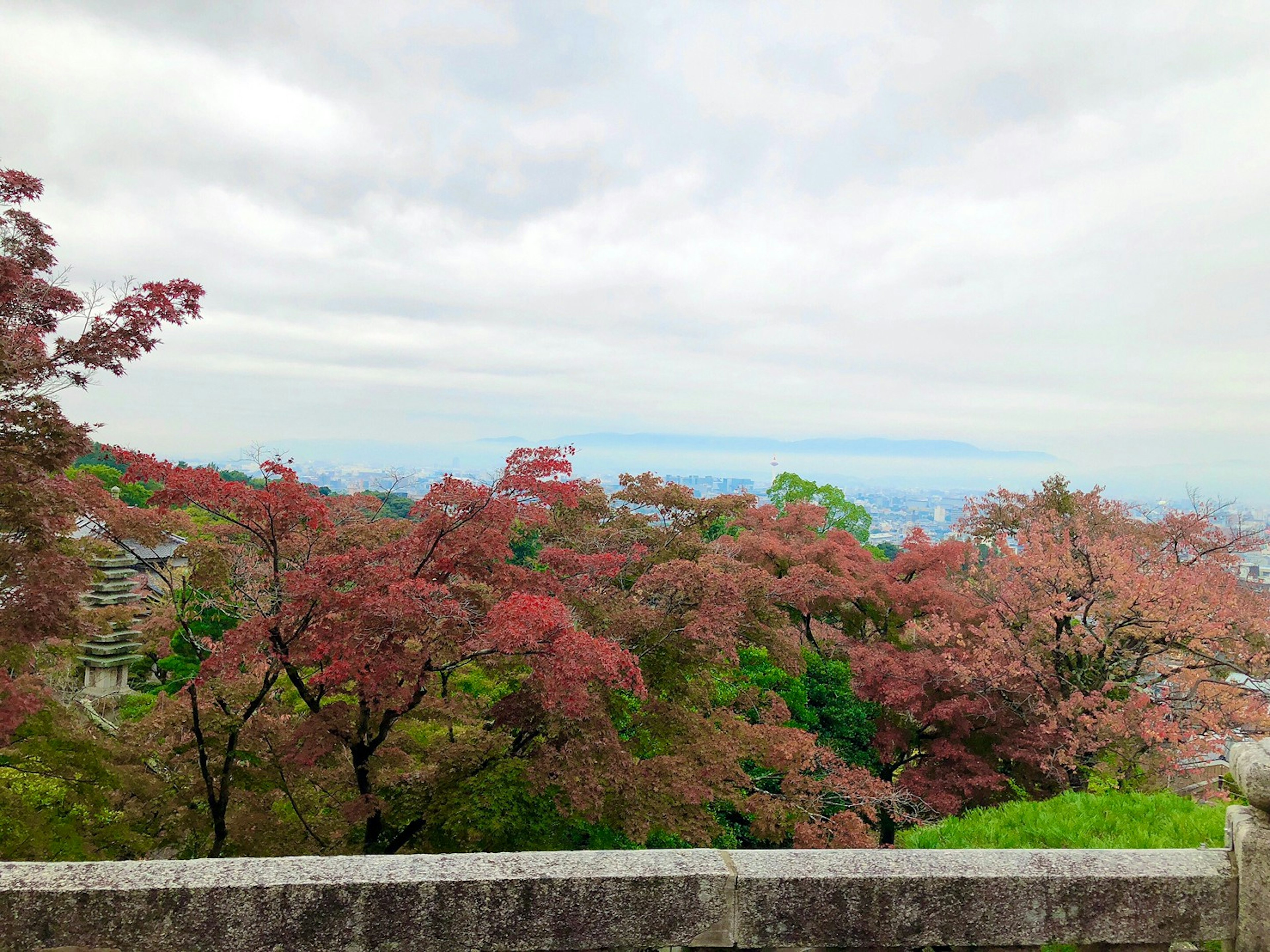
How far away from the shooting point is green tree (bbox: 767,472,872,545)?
2859cm

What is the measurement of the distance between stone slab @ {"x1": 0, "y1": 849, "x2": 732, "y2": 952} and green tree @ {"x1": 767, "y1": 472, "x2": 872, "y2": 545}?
83.1ft

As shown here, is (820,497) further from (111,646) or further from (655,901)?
(655,901)

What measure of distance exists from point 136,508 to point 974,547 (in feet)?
61.4

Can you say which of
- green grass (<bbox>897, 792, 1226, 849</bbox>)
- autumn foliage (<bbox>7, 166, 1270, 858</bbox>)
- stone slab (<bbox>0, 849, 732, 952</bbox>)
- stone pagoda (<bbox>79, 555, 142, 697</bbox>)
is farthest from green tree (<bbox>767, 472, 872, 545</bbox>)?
stone slab (<bbox>0, 849, 732, 952</bbox>)

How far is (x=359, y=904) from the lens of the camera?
265 cm

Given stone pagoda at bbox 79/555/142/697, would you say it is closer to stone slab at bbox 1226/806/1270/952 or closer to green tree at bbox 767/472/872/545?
stone slab at bbox 1226/806/1270/952

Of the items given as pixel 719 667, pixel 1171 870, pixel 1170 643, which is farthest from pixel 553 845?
pixel 1170 643

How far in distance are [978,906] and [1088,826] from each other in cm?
250

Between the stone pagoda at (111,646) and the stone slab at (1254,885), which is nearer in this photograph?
the stone slab at (1254,885)

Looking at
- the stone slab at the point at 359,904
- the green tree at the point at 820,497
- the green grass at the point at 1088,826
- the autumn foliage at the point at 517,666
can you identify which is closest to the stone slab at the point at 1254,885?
the green grass at the point at 1088,826

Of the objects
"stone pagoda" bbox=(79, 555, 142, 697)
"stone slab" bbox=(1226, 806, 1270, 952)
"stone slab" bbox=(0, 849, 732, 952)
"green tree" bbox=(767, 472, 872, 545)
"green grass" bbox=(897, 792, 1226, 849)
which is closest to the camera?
"stone slab" bbox=(0, 849, 732, 952)

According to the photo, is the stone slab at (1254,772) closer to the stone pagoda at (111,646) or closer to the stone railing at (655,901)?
the stone railing at (655,901)

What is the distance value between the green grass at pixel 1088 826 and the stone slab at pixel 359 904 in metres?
2.25

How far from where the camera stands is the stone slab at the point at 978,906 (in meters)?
2.82
